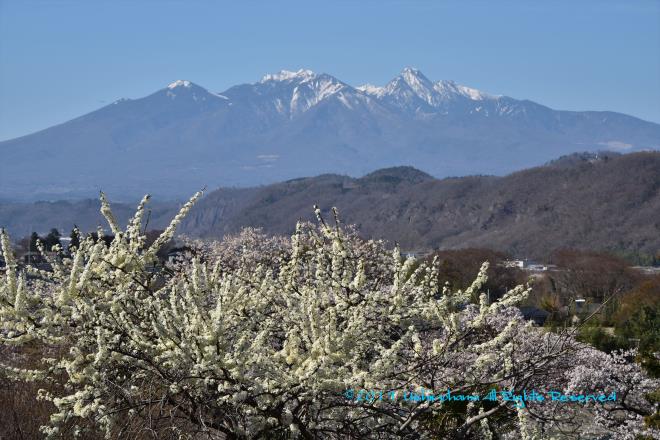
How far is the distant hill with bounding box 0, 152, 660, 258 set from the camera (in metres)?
114

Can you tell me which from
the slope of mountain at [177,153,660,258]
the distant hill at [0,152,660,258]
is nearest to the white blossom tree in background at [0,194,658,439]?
the slope of mountain at [177,153,660,258]

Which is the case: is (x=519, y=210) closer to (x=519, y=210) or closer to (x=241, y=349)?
(x=519, y=210)

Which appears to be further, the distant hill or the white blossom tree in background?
the distant hill

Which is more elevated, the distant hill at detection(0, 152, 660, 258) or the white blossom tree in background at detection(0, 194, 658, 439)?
the white blossom tree in background at detection(0, 194, 658, 439)

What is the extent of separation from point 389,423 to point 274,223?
17777 centimetres

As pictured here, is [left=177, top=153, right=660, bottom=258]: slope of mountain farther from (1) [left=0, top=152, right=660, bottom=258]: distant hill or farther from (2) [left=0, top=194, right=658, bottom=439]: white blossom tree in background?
(2) [left=0, top=194, right=658, bottom=439]: white blossom tree in background

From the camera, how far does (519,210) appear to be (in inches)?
5719

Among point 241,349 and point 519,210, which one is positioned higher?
point 241,349

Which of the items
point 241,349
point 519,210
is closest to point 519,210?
point 519,210

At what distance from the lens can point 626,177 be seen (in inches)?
5108

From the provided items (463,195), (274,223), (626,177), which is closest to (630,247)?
(626,177)

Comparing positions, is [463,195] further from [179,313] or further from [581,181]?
[179,313]

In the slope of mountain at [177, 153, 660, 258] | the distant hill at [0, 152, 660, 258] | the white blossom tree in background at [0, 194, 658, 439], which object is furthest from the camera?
the slope of mountain at [177, 153, 660, 258]

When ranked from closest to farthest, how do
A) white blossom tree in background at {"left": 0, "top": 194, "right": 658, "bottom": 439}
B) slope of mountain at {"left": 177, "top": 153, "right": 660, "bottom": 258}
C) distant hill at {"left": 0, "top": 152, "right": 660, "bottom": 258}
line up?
white blossom tree in background at {"left": 0, "top": 194, "right": 658, "bottom": 439} < distant hill at {"left": 0, "top": 152, "right": 660, "bottom": 258} < slope of mountain at {"left": 177, "top": 153, "right": 660, "bottom": 258}
